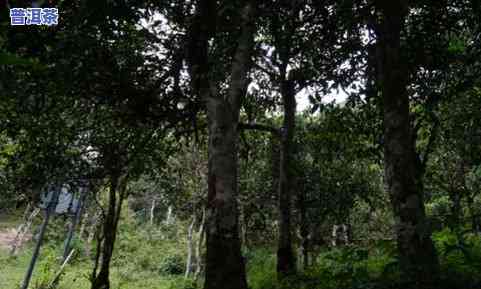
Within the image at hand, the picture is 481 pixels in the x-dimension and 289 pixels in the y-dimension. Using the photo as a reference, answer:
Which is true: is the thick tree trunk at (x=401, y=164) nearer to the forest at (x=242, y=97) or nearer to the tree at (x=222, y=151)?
the forest at (x=242, y=97)

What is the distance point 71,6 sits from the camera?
815cm

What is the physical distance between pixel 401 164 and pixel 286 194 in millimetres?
6198

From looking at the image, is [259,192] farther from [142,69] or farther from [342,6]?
[342,6]

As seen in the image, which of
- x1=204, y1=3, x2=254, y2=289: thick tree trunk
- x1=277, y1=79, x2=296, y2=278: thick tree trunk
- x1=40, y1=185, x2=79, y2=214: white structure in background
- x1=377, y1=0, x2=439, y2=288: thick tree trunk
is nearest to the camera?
x1=377, y1=0, x2=439, y2=288: thick tree trunk

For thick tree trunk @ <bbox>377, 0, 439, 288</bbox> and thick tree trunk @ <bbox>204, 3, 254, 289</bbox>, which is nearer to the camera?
thick tree trunk @ <bbox>377, 0, 439, 288</bbox>

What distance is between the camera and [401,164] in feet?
22.6

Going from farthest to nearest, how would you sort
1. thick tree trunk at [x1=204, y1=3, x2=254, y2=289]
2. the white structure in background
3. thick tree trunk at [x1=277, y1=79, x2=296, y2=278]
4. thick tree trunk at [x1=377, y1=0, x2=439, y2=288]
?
the white structure in background
thick tree trunk at [x1=277, y1=79, x2=296, y2=278]
thick tree trunk at [x1=204, y1=3, x2=254, y2=289]
thick tree trunk at [x1=377, y1=0, x2=439, y2=288]

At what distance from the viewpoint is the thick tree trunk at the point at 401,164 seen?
6266 mm

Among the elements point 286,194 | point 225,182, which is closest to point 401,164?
point 225,182

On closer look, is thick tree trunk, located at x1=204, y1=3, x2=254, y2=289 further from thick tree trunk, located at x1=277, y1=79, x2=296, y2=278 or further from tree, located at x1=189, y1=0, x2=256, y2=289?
thick tree trunk, located at x1=277, y1=79, x2=296, y2=278

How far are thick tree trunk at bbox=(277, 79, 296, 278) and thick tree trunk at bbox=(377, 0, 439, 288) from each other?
5.83 meters

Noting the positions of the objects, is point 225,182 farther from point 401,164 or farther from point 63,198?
point 63,198

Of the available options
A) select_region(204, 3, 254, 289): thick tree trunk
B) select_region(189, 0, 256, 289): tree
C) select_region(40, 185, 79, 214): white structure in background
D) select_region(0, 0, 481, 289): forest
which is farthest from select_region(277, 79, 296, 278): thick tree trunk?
select_region(40, 185, 79, 214): white structure in background

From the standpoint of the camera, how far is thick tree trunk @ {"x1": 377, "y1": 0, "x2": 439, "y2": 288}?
6.27 metres
